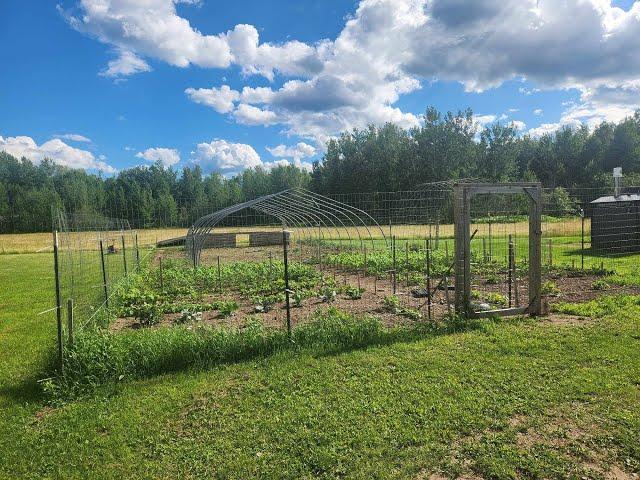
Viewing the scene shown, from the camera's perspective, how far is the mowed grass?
3348 mm

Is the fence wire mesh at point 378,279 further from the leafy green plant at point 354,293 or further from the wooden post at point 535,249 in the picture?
the wooden post at point 535,249

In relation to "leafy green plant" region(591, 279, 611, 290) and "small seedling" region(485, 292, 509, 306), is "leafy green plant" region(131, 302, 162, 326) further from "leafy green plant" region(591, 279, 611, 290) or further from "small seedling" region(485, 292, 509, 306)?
"leafy green plant" region(591, 279, 611, 290)

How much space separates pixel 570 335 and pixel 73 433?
6.11m

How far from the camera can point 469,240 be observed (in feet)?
23.5

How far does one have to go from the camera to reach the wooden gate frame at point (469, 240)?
23.2ft

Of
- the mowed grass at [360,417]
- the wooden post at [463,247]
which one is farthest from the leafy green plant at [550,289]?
the mowed grass at [360,417]

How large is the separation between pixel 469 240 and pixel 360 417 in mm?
4077

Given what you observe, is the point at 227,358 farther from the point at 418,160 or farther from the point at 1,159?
the point at 1,159

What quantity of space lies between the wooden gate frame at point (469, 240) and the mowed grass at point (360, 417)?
1.18 m

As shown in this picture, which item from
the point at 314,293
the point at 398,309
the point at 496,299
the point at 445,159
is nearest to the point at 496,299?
the point at 496,299

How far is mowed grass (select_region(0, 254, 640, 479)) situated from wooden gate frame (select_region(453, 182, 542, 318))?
1.18m

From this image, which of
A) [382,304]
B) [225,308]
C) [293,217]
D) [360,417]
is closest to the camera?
[360,417]

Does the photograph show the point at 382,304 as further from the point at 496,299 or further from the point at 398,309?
the point at 496,299

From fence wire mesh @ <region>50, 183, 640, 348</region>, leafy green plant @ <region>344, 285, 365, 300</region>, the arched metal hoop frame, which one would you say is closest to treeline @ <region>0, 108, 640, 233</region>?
the arched metal hoop frame
